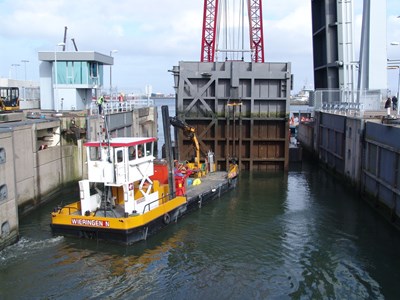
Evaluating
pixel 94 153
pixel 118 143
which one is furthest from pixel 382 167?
pixel 94 153

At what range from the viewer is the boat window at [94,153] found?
48.1 ft

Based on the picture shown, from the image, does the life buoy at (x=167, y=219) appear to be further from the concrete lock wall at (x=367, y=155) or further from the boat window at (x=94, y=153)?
the concrete lock wall at (x=367, y=155)

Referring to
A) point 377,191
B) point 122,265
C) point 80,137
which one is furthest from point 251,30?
point 122,265

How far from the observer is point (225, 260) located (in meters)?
13.4

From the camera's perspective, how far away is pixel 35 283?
37.9 ft

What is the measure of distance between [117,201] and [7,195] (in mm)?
3657

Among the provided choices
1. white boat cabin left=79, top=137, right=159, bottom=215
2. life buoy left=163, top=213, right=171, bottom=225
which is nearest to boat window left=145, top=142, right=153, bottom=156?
white boat cabin left=79, top=137, right=159, bottom=215

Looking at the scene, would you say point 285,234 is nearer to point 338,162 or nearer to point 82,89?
point 338,162

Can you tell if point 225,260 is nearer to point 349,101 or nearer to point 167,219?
point 167,219

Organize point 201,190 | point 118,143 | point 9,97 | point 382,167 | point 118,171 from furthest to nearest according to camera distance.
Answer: point 9,97, point 201,190, point 382,167, point 118,143, point 118,171

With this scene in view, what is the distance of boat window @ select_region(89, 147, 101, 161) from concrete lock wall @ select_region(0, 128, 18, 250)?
2.41 m

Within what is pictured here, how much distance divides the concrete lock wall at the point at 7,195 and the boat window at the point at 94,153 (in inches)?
94.7

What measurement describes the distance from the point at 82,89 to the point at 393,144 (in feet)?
74.5

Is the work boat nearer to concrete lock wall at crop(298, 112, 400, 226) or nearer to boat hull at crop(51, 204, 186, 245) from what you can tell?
boat hull at crop(51, 204, 186, 245)
